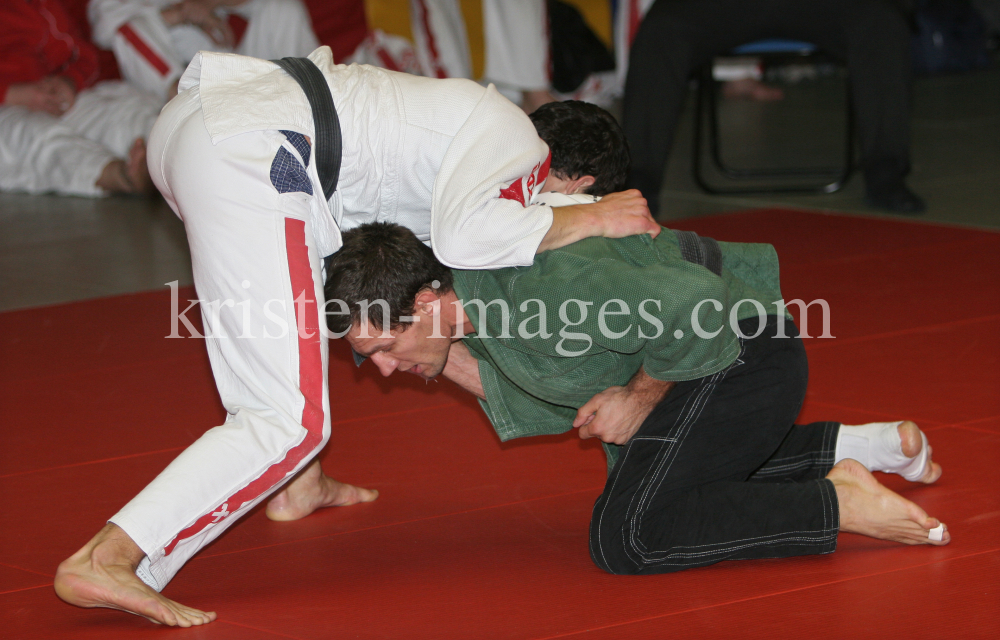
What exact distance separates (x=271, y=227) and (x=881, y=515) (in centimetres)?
100

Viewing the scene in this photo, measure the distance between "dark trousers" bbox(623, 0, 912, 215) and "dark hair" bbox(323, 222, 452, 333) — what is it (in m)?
2.47

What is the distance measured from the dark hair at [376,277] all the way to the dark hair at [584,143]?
1.62 ft

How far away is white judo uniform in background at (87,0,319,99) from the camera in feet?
18.7

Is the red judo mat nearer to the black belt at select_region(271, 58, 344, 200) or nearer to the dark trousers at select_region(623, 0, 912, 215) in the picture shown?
the black belt at select_region(271, 58, 344, 200)

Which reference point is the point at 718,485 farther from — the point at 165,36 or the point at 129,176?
the point at 165,36

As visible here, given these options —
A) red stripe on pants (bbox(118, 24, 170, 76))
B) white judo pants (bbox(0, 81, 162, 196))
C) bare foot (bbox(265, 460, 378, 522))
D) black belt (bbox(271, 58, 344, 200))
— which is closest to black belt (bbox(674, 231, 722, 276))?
black belt (bbox(271, 58, 344, 200))

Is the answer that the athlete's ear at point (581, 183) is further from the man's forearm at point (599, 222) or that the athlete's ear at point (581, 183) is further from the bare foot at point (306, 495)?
the bare foot at point (306, 495)

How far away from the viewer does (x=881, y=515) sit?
1.61 metres

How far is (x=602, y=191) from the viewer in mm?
2111

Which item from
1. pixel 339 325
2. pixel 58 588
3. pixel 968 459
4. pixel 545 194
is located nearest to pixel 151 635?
pixel 58 588

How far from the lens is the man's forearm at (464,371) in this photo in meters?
1.89

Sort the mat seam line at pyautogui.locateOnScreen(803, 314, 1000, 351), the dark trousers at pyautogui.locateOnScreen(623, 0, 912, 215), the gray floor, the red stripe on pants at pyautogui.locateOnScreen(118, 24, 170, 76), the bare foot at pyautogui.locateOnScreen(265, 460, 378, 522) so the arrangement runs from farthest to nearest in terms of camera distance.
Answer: the red stripe on pants at pyautogui.locateOnScreen(118, 24, 170, 76)
the dark trousers at pyautogui.locateOnScreen(623, 0, 912, 215)
the gray floor
the mat seam line at pyautogui.locateOnScreen(803, 314, 1000, 351)
the bare foot at pyautogui.locateOnScreen(265, 460, 378, 522)

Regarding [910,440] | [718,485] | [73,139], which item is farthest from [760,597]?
[73,139]

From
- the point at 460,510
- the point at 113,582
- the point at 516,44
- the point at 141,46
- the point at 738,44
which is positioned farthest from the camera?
the point at 141,46
